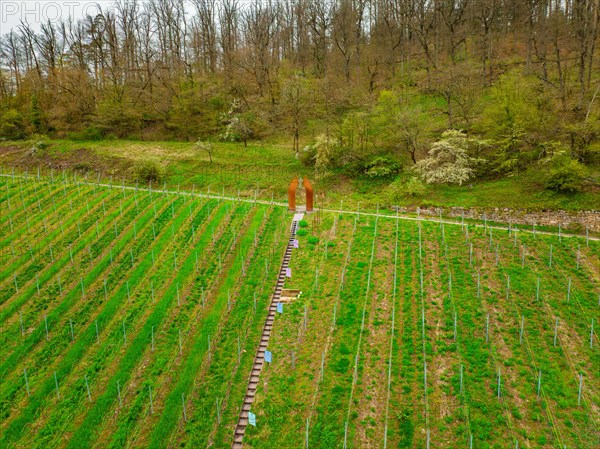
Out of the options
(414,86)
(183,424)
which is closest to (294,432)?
(183,424)

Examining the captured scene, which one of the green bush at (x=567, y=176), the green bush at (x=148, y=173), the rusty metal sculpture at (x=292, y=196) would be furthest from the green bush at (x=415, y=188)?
the green bush at (x=148, y=173)

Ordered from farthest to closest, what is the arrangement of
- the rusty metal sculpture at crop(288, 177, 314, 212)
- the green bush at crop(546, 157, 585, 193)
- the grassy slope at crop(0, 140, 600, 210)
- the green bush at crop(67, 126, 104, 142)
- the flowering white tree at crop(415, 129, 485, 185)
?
the green bush at crop(67, 126, 104, 142), the flowering white tree at crop(415, 129, 485, 185), the rusty metal sculpture at crop(288, 177, 314, 212), the grassy slope at crop(0, 140, 600, 210), the green bush at crop(546, 157, 585, 193)

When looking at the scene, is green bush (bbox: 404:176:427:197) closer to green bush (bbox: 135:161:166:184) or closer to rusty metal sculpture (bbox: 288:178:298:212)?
rusty metal sculpture (bbox: 288:178:298:212)

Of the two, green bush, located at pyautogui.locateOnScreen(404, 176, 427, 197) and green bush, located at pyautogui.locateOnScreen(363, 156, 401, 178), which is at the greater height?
green bush, located at pyautogui.locateOnScreen(363, 156, 401, 178)

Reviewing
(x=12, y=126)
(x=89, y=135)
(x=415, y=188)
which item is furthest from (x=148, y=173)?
(x=12, y=126)

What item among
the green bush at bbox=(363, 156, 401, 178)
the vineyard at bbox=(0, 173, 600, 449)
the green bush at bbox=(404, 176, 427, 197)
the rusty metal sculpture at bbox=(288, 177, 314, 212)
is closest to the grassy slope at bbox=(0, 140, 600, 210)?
the green bush at bbox=(404, 176, 427, 197)

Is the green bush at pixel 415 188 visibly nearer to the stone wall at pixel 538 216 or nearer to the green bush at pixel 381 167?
the stone wall at pixel 538 216
